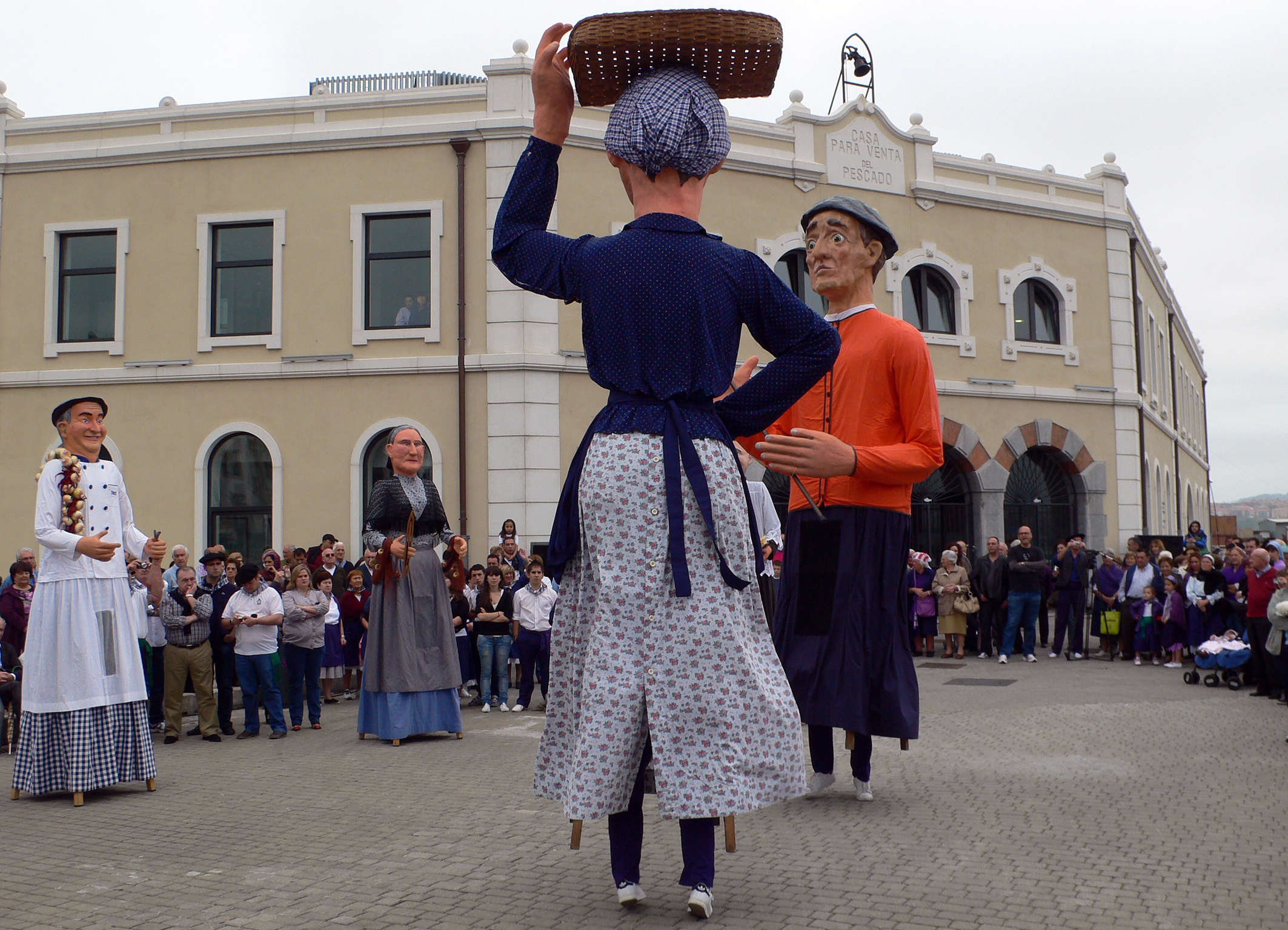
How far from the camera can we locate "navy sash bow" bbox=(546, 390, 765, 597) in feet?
11.1

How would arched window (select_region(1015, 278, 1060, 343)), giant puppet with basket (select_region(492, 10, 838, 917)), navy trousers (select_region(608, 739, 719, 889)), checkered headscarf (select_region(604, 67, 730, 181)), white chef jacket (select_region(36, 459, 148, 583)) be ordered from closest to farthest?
1. giant puppet with basket (select_region(492, 10, 838, 917))
2. navy trousers (select_region(608, 739, 719, 889))
3. checkered headscarf (select_region(604, 67, 730, 181))
4. white chef jacket (select_region(36, 459, 148, 583))
5. arched window (select_region(1015, 278, 1060, 343))

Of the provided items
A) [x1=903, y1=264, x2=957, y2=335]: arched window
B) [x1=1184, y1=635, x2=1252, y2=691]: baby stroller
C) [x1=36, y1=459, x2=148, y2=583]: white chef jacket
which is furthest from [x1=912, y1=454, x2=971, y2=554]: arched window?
[x1=36, y1=459, x2=148, y2=583]: white chef jacket

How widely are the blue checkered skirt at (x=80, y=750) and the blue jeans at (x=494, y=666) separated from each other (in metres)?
4.35

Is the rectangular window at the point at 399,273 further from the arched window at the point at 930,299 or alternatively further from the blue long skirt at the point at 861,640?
the blue long skirt at the point at 861,640

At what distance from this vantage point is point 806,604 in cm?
495

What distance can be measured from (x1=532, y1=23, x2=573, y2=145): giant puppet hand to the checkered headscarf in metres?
0.16

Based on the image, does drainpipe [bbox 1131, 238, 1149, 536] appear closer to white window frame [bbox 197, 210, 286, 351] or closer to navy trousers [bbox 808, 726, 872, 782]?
white window frame [bbox 197, 210, 286, 351]

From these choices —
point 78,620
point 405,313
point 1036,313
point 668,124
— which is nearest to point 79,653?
point 78,620

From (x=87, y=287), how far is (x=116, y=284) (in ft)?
1.89

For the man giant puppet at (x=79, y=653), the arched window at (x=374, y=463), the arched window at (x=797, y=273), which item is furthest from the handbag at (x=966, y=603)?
the man giant puppet at (x=79, y=653)

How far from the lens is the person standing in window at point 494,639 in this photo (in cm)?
1033

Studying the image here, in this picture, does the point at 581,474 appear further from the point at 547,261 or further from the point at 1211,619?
the point at 1211,619

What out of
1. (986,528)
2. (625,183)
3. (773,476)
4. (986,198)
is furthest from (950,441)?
(625,183)

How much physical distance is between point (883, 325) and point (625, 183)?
5.77 feet
